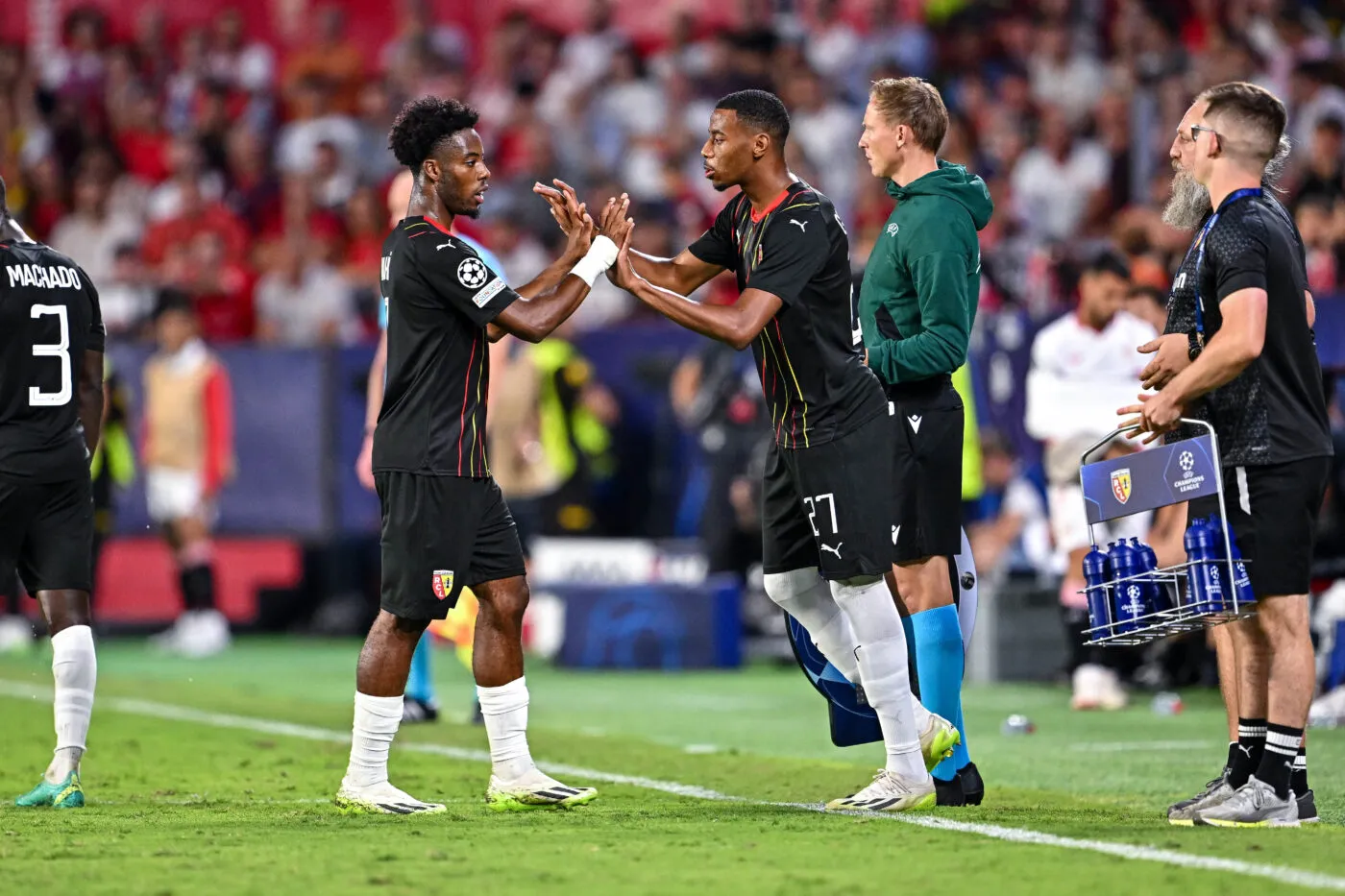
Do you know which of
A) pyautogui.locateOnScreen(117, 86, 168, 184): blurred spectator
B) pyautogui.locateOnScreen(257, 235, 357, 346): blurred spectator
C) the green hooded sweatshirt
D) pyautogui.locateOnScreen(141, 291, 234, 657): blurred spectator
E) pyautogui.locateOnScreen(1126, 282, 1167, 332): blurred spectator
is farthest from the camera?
pyautogui.locateOnScreen(117, 86, 168, 184): blurred spectator

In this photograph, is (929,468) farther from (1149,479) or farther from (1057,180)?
(1057,180)

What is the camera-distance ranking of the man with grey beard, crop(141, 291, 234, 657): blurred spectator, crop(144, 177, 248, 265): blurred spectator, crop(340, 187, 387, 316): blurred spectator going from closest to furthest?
the man with grey beard, crop(141, 291, 234, 657): blurred spectator, crop(340, 187, 387, 316): blurred spectator, crop(144, 177, 248, 265): blurred spectator

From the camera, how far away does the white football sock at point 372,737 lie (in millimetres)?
6461

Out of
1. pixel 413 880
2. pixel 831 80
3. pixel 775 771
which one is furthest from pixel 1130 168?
pixel 413 880

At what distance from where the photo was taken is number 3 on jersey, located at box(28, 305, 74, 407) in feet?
22.8

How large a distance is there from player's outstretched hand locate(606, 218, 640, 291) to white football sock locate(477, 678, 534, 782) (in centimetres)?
143

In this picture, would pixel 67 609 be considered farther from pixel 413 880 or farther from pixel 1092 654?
pixel 1092 654

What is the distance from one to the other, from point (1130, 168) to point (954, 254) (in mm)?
9902

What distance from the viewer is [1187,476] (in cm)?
598

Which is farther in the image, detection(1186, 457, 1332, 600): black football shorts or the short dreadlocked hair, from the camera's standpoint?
the short dreadlocked hair

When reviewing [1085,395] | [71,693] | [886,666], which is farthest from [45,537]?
[1085,395]

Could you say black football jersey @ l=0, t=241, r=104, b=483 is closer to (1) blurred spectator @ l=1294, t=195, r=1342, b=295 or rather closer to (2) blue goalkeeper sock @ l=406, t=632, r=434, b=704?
(2) blue goalkeeper sock @ l=406, t=632, r=434, b=704

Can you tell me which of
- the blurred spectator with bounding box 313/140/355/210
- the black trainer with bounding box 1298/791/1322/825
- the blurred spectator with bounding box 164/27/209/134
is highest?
the blurred spectator with bounding box 164/27/209/134

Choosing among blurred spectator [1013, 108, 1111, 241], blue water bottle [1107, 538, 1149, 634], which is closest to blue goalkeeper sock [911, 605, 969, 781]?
blue water bottle [1107, 538, 1149, 634]
